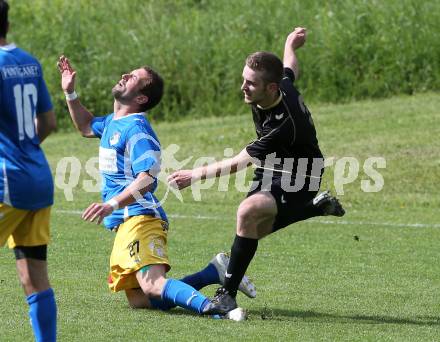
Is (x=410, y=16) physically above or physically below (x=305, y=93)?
above

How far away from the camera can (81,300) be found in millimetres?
8141

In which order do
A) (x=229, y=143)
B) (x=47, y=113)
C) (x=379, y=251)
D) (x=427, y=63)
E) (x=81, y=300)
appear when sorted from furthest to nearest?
(x=427, y=63)
(x=229, y=143)
(x=379, y=251)
(x=81, y=300)
(x=47, y=113)

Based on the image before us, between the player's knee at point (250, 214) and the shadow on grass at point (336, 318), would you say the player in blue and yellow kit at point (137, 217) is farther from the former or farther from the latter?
the player's knee at point (250, 214)

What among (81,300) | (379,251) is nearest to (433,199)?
(379,251)

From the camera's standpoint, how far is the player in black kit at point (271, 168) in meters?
7.69

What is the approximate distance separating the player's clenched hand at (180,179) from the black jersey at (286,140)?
52cm

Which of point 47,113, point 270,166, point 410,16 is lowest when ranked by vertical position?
point 410,16

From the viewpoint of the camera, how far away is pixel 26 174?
5992mm

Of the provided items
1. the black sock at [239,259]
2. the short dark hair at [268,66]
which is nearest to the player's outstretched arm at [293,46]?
the short dark hair at [268,66]

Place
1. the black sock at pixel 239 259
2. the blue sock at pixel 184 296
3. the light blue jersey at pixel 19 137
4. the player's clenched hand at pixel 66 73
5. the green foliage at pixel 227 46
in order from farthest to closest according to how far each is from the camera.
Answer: the green foliage at pixel 227 46
the player's clenched hand at pixel 66 73
the black sock at pixel 239 259
the blue sock at pixel 184 296
the light blue jersey at pixel 19 137

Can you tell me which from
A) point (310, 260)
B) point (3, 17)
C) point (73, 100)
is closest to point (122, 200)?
point (3, 17)

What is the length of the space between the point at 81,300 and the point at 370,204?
7.08 metres

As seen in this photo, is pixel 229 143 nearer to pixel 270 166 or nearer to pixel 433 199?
pixel 433 199

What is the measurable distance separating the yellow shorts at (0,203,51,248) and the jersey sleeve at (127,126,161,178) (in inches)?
50.4
